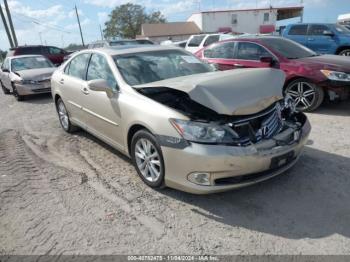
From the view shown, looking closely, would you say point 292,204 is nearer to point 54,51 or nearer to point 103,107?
point 103,107

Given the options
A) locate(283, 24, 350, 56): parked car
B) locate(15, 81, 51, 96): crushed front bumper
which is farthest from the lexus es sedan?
locate(283, 24, 350, 56): parked car

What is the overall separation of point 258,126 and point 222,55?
5.05m

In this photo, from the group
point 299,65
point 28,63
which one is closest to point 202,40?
point 28,63

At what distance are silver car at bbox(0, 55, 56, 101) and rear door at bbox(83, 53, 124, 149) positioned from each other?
6.32 m

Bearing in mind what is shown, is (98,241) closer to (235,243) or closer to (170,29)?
(235,243)

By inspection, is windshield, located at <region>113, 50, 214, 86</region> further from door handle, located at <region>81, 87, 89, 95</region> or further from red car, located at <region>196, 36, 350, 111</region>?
red car, located at <region>196, 36, 350, 111</region>

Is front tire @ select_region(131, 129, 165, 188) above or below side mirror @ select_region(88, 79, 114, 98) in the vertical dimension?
below

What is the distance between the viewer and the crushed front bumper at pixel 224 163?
2979 millimetres

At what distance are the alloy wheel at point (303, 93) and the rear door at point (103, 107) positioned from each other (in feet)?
13.4

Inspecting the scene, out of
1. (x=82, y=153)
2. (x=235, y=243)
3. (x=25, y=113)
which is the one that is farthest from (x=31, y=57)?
(x=235, y=243)

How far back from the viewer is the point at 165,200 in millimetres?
3484

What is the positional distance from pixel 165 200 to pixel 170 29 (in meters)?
55.2

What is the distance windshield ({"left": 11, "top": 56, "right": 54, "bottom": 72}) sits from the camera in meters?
11.3

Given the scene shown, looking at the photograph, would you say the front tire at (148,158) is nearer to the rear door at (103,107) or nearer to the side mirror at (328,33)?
the rear door at (103,107)
